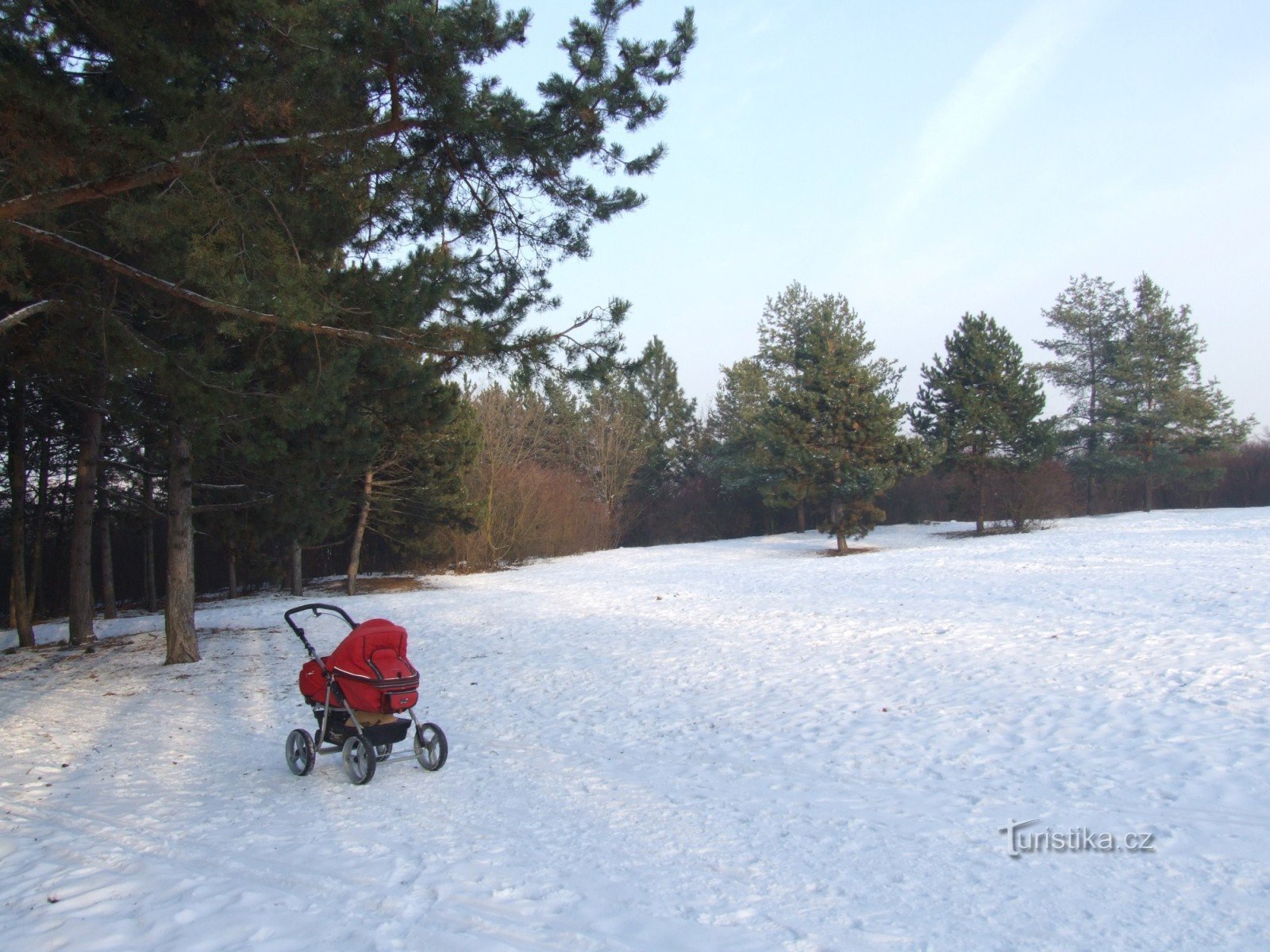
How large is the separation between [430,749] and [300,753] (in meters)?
1.11

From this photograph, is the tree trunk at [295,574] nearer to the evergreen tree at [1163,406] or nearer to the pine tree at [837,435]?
the pine tree at [837,435]

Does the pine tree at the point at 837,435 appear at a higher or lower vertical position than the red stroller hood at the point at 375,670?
higher

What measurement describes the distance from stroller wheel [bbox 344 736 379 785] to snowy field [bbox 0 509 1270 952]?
169 mm

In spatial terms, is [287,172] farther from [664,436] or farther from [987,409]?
[664,436]

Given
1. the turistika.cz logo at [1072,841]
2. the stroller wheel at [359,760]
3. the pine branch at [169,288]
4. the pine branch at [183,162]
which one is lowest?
the turistika.cz logo at [1072,841]

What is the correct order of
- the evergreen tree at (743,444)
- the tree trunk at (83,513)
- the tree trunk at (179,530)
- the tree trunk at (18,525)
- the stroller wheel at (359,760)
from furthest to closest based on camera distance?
1. the evergreen tree at (743,444)
2. the tree trunk at (18,525)
3. the tree trunk at (83,513)
4. the tree trunk at (179,530)
5. the stroller wheel at (359,760)

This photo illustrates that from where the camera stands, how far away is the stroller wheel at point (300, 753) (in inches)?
276

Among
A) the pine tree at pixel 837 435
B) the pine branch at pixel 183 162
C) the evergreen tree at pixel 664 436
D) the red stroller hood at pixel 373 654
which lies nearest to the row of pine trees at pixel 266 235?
the pine branch at pixel 183 162

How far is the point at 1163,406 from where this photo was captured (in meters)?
38.5

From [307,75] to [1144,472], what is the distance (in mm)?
41721

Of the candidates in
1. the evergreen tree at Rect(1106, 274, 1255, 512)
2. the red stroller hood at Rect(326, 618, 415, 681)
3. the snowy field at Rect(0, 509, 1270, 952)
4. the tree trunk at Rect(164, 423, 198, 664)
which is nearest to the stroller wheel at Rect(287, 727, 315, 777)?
the snowy field at Rect(0, 509, 1270, 952)

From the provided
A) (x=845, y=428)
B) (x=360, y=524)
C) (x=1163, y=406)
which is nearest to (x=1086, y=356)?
(x=1163, y=406)

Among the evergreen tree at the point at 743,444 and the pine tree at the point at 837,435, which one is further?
the evergreen tree at the point at 743,444

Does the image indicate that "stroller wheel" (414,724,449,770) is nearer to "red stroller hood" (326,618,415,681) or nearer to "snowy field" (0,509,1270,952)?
"snowy field" (0,509,1270,952)
